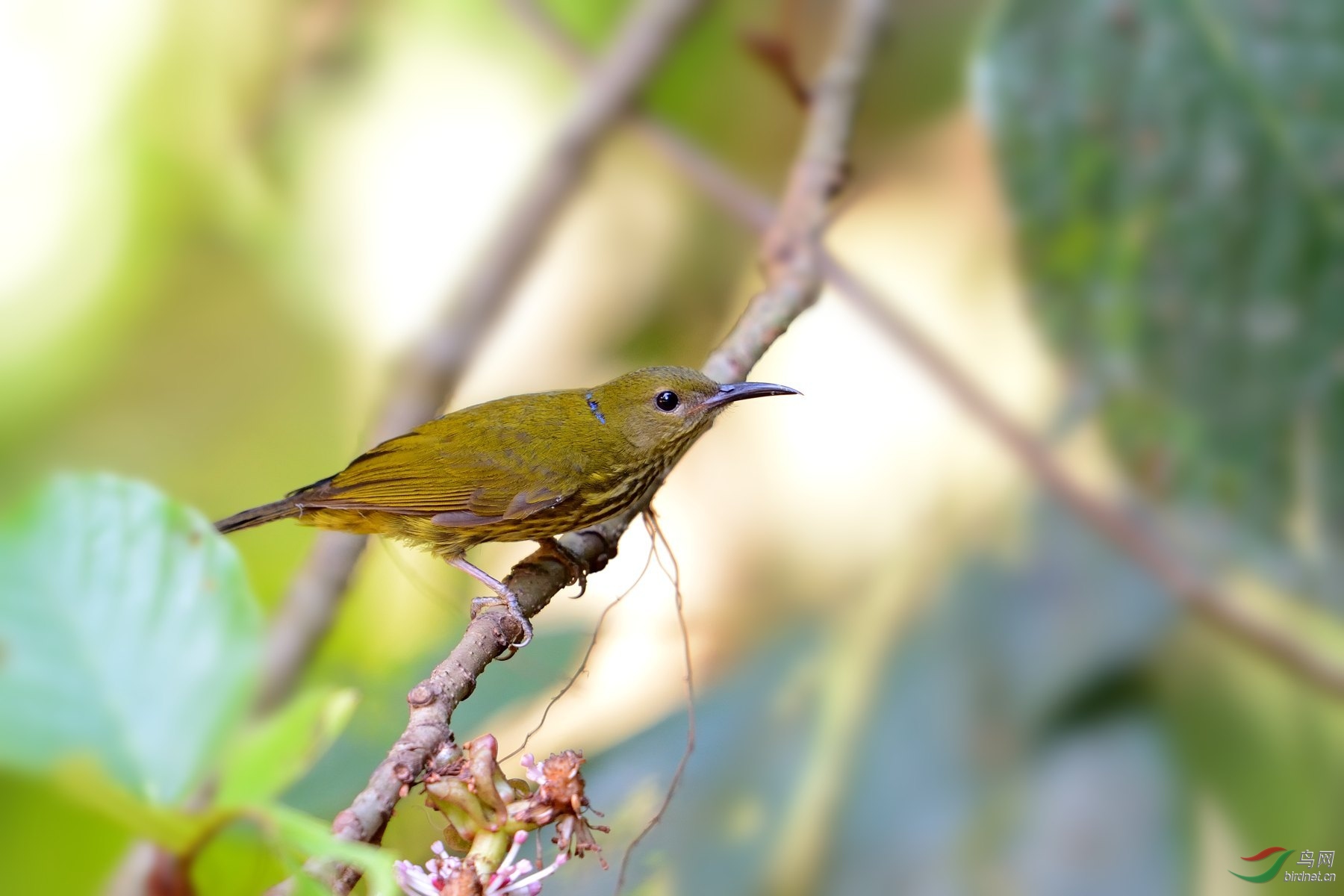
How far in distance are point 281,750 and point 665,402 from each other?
1239 millimetres

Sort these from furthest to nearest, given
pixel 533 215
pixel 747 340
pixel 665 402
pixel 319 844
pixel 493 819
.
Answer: pixel 533 215 < pixel 665 402 < pixel 747 340 < pixel 493 819 < pixel 319 844

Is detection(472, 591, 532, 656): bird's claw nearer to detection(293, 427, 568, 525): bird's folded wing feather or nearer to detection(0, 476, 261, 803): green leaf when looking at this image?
detection(293, 427, 568, 525): bird's folded wing feather

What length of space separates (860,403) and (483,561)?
2.65 feet

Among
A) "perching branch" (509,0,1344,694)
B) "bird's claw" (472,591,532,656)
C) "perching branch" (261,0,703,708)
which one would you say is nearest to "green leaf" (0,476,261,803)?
"bird's claw" (472,591,532,656)

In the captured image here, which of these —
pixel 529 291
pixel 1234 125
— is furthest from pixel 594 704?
pixel 1234 125

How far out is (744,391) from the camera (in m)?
1.67

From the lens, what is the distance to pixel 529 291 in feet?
8.00

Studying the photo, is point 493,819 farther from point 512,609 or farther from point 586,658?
point 586,658

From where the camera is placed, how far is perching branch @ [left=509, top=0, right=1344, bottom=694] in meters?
1.96

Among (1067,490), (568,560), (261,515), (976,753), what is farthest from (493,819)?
(1067,490)

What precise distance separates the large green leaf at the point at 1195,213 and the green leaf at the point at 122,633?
178cm

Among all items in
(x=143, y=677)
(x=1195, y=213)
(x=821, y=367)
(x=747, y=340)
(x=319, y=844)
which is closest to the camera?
(x=319, y=844)

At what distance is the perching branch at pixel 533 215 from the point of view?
2283 mm

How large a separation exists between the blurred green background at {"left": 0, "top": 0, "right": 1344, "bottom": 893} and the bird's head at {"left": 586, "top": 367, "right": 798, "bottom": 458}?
0.21 meters
